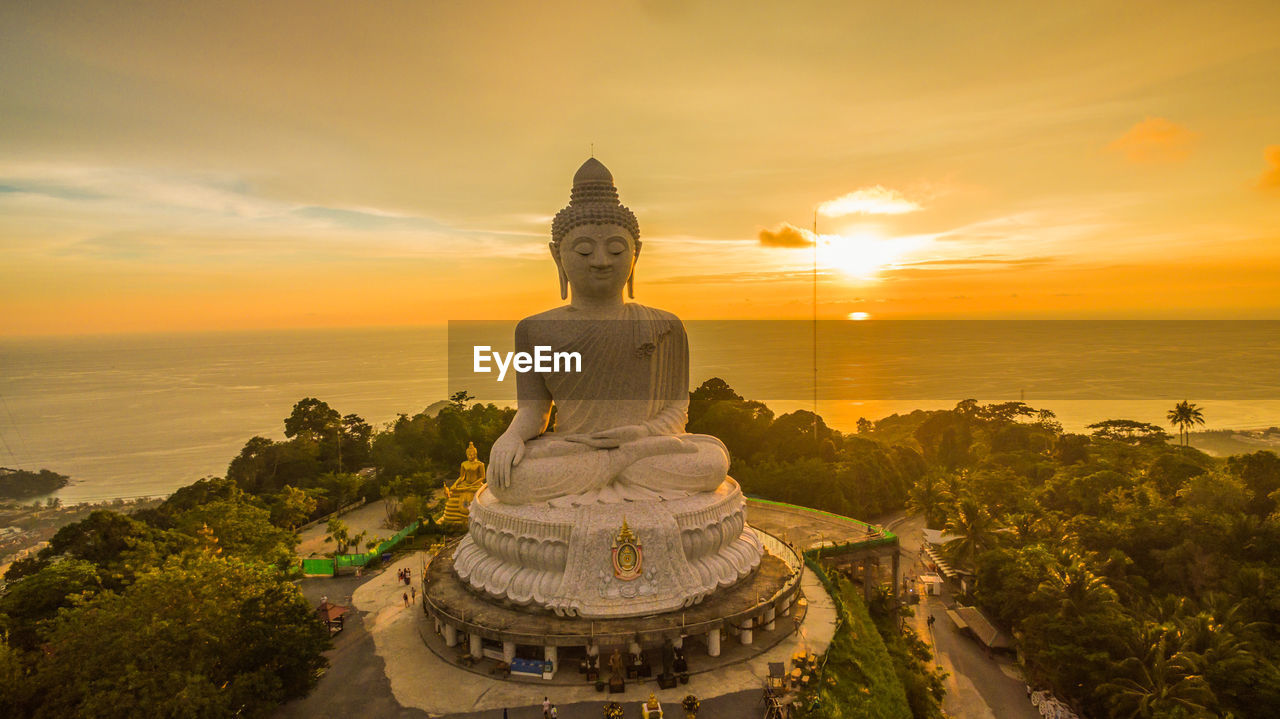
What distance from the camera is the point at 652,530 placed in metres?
12.7

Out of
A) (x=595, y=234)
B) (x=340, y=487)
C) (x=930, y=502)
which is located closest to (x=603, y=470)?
(x=595, y=234)

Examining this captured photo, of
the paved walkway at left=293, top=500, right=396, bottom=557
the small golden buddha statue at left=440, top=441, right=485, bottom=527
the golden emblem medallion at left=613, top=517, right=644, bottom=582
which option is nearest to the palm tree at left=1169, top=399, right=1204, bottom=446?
the golden emblem medallion at left=613, top=517, right=644, bottom=582

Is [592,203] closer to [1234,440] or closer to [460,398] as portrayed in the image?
[460,398]

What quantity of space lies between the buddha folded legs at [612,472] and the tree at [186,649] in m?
4.56

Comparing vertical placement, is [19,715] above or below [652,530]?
below

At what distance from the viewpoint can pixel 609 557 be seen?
41.4ft

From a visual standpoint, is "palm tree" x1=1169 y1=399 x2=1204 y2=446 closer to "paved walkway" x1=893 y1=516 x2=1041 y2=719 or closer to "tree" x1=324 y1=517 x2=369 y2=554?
"paved walkway" x1=893 y1=516 x2=1041 y2=719

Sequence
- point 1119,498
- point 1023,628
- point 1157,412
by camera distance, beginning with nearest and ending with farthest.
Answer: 1. point 1023,628
2. point 1119,498
3. point 1157,412

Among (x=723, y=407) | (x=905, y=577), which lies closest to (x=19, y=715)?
(x=905, y=577)

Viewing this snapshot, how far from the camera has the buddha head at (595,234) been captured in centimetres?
1459

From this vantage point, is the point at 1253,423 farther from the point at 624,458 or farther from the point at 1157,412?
the point at 624,458

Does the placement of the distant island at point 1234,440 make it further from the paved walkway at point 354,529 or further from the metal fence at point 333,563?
the metal fence at point 333,563

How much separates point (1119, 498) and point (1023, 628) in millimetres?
8770

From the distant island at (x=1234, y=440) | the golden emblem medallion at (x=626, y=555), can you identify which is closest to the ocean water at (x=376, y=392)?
the distant island at (x=1234, y=440)
